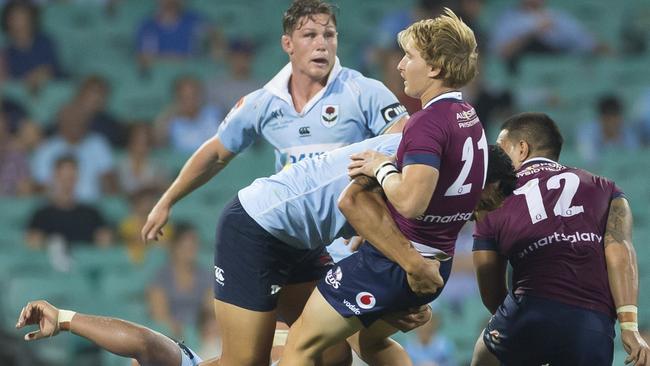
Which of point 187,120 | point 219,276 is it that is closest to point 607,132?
point 187,120

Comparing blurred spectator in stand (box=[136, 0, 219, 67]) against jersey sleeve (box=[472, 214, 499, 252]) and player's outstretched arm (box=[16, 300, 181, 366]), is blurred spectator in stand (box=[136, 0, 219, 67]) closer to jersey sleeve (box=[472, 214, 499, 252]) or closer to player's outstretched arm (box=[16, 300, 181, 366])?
player's outstretched arm (box=[16, 300, 181, 366])

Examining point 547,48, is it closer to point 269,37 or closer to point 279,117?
point 269,37

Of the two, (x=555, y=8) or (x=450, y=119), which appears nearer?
(x=450, y=119)

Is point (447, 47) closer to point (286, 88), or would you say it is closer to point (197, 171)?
point (286, 88)

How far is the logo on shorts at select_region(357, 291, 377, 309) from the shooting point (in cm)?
487

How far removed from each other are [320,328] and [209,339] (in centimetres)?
358

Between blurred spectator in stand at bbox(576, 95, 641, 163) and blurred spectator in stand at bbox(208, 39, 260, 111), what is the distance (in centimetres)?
295

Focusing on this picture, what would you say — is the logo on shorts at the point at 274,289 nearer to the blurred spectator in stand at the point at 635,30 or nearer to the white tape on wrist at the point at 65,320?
the white tape on wrist at the point at 65,320

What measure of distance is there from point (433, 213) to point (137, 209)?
5.30m

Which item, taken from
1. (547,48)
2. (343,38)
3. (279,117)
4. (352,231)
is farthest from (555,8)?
(352,231)

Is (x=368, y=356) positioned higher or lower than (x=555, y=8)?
lower

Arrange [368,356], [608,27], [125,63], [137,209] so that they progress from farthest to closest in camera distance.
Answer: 1. [608,27]
2. [125,63]
3. [137,209]
4. [368,356]

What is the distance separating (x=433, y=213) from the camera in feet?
15.7

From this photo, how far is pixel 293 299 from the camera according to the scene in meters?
5.71
